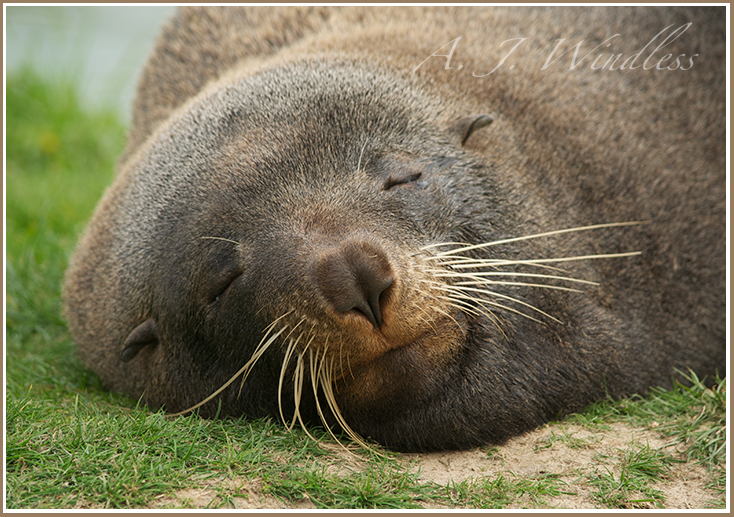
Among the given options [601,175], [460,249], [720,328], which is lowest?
[720,328]

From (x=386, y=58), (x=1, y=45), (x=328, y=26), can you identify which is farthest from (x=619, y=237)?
(x=1, y=45)

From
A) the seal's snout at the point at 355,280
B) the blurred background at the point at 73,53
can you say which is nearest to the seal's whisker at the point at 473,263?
the seal's snout at the point at 355,280

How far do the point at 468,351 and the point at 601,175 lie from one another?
1.72m

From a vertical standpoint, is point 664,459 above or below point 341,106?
below

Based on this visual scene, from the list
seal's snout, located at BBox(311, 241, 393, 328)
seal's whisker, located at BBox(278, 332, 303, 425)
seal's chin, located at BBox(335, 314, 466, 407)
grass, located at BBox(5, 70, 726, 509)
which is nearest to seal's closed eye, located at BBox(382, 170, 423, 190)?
Answer: seal's snout, located at BBox(311, 241, 393, 328)

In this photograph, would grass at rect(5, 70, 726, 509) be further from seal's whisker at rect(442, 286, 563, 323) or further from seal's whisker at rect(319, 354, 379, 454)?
seal's whisker at rect(442, 286, 563, 323)

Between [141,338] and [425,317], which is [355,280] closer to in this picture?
[425,317]

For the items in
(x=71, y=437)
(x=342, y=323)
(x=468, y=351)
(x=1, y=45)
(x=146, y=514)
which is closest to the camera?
(x=146, y=514)

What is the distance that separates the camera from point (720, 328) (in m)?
5.01

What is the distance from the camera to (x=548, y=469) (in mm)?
3707

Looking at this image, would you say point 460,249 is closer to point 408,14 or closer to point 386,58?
point 386,58

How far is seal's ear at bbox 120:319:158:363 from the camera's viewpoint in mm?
4242

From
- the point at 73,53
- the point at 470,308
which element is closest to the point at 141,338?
the point at 470,308

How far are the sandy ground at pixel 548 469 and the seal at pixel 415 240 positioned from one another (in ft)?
0.37
